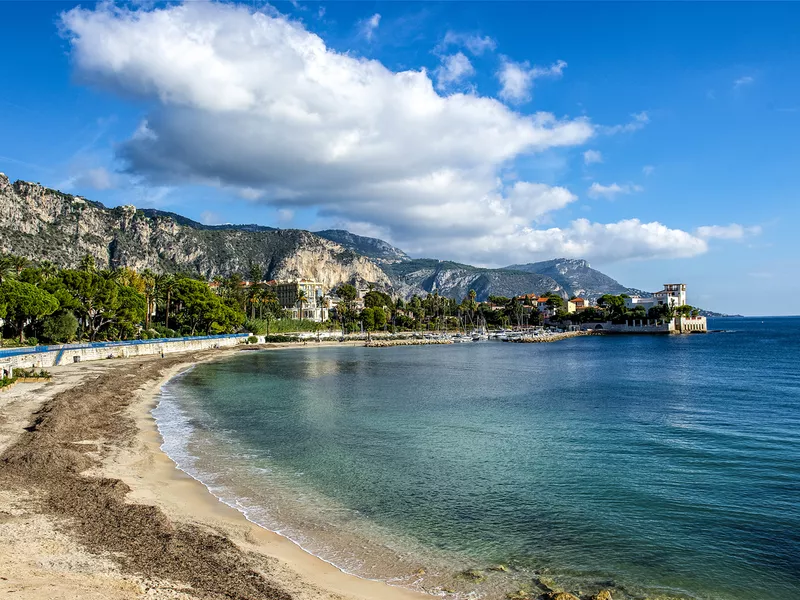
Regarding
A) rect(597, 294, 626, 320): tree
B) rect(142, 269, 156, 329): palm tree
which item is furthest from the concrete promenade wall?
rect(597, 294, 626, 320): tree

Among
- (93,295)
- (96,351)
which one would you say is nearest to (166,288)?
(93,295)

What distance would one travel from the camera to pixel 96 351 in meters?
59.3

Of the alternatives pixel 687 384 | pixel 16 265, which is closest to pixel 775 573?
pixel 687 384

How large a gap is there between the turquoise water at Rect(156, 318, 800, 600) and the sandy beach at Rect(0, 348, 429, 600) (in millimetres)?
1062

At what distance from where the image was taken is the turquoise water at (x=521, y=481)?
11.7m

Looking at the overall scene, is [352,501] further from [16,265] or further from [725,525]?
[16,265]

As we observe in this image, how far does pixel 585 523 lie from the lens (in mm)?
14297

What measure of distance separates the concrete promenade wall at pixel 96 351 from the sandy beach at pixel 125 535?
27.0 m

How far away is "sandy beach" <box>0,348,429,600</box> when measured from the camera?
899 cm

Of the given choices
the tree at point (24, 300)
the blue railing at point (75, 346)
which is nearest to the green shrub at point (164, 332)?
the blue railing at point (75, 346)

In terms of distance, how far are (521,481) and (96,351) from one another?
56.1 meters

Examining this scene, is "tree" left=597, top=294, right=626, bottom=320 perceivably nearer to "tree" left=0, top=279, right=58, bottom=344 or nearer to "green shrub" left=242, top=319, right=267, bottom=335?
"green shrub" left=242, top=319, right=267, bottom=335

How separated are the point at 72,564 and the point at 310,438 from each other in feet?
51.2

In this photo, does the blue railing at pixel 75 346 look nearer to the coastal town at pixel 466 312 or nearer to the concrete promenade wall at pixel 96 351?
the concrete promenade wall at pixel 96 351
